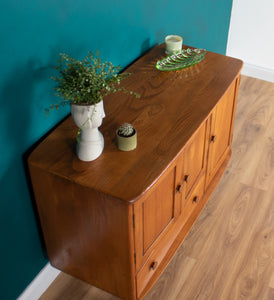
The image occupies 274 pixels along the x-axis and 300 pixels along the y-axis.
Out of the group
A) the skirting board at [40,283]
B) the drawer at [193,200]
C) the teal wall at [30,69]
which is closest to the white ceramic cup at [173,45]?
the teal wall at [30,69]

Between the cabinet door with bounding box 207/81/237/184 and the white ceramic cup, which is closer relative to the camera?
the cabinet door with bounding box 207/81/237/184

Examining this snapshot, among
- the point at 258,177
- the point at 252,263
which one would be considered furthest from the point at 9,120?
the point at 258,177

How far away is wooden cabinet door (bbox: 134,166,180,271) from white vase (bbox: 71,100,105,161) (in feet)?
0.91

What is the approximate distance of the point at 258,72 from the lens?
3.97 meters

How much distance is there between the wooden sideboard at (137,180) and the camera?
1.68m

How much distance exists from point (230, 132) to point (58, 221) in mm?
1311

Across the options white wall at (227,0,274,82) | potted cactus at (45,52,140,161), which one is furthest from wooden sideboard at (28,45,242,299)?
white wall at (227,0,274,82)

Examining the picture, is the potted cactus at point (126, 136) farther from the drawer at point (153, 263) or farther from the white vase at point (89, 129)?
the drawer at point (153, 263)

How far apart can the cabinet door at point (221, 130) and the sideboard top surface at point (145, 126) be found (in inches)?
4.7

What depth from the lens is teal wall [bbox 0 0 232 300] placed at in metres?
1.58

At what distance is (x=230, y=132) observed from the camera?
269 centimetres

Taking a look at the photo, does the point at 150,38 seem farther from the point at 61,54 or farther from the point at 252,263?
the point at 252,263

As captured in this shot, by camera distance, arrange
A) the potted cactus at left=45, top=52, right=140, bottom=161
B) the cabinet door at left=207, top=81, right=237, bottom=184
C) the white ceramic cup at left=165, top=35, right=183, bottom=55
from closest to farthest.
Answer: the potted cactus at left=45, top=52, right=140, bottom=161, the cabinet door at left=207, top=81, right=237, bottom=184, the white ceramic cup at left=165, top=35, right=183, bottom=55

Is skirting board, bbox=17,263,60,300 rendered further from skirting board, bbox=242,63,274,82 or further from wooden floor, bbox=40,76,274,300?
skirting board, bbox=242,63,274,82
